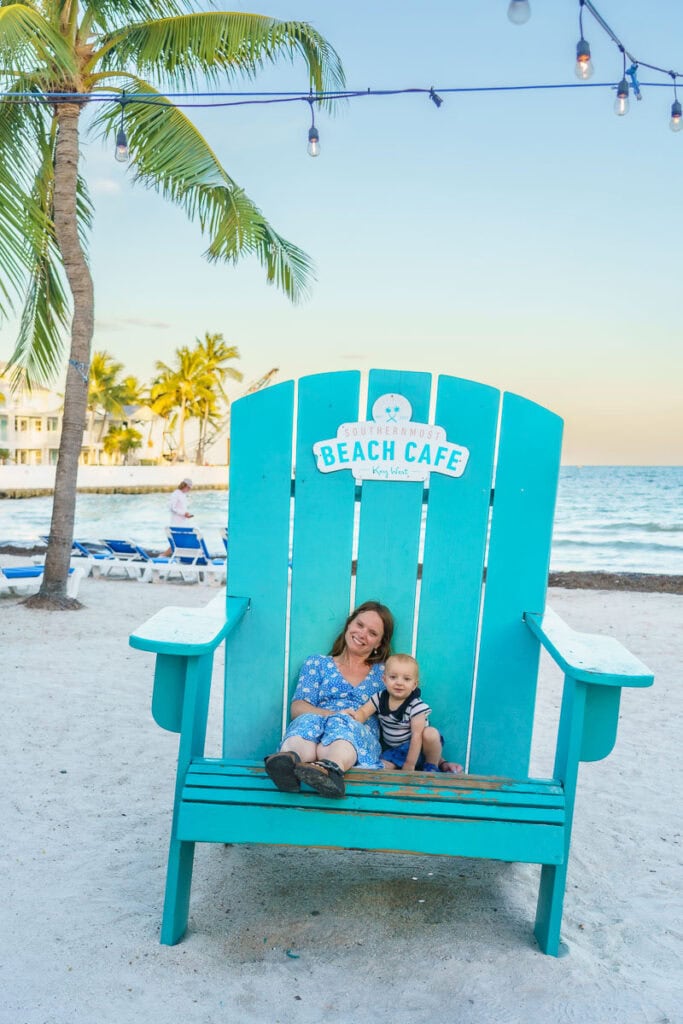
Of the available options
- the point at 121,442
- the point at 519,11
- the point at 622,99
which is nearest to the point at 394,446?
the point at 519,11

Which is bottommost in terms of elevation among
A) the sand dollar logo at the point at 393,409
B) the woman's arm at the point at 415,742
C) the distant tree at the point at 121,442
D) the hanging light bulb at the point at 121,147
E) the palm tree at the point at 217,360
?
the woman's arm at the point at 415,742

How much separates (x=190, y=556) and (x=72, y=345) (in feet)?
12.6

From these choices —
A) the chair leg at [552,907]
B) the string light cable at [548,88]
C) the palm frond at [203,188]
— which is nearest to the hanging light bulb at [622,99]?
the string light cable at [548,88]

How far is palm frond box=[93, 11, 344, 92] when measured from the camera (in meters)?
7.08

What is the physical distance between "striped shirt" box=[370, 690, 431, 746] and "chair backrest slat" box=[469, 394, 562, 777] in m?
0.25

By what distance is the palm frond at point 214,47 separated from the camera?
23.2ft

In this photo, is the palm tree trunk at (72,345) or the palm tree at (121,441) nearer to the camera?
the palm tree trunk at (72,345)

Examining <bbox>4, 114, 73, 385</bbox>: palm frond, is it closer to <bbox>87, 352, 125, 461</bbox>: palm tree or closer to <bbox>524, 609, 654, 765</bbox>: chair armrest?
<bbox>524, 609, 654, 765</bbox>: chair armrest

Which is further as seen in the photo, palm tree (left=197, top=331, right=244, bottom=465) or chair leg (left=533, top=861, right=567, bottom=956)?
palm tree (left=197, top=331, right=244, bottom=465)

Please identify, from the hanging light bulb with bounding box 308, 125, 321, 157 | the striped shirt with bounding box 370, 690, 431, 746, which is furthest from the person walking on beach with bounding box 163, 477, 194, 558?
the striped shirt with bounding box 370, 690, 431, 746

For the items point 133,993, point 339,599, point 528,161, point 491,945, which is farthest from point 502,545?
point 528,161

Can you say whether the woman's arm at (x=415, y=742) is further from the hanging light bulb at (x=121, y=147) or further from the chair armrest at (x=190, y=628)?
the hanging light bulb at (x=121, y=147)

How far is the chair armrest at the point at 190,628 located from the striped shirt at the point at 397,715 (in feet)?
1.75

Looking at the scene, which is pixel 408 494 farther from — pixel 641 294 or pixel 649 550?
pixel 641 294
